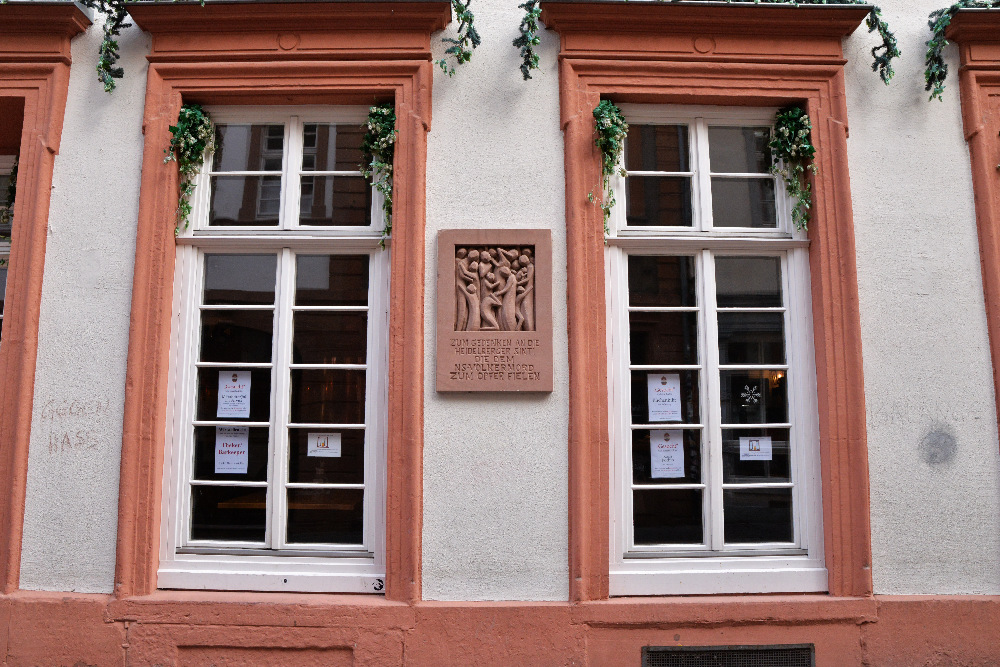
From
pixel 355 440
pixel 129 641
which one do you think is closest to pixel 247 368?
pixel 355 440

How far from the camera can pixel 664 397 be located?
426 cm

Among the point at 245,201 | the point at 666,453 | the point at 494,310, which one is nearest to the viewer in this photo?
the point at 494,310

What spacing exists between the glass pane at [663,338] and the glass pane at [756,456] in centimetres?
56

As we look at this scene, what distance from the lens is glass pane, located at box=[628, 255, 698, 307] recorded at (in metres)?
4.34

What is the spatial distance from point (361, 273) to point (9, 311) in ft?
7.05

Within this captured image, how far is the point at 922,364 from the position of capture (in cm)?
417

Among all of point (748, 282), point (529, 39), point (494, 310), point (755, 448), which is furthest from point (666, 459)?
point (529, 39)

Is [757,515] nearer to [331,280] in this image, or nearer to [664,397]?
[664,397]

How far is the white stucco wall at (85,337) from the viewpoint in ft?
13.2

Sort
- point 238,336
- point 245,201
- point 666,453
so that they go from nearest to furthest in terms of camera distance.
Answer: point 666,453
point 238,336
point 245,201

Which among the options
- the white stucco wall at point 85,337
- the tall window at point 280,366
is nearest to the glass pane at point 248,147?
the tall window at point 280,366

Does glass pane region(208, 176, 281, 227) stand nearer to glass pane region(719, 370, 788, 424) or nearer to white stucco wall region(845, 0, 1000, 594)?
glass pane region(719, 370, 788, 424)

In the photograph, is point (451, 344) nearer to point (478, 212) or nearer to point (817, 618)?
point (478, 212)

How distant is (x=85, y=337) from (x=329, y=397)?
1521 millimetres
